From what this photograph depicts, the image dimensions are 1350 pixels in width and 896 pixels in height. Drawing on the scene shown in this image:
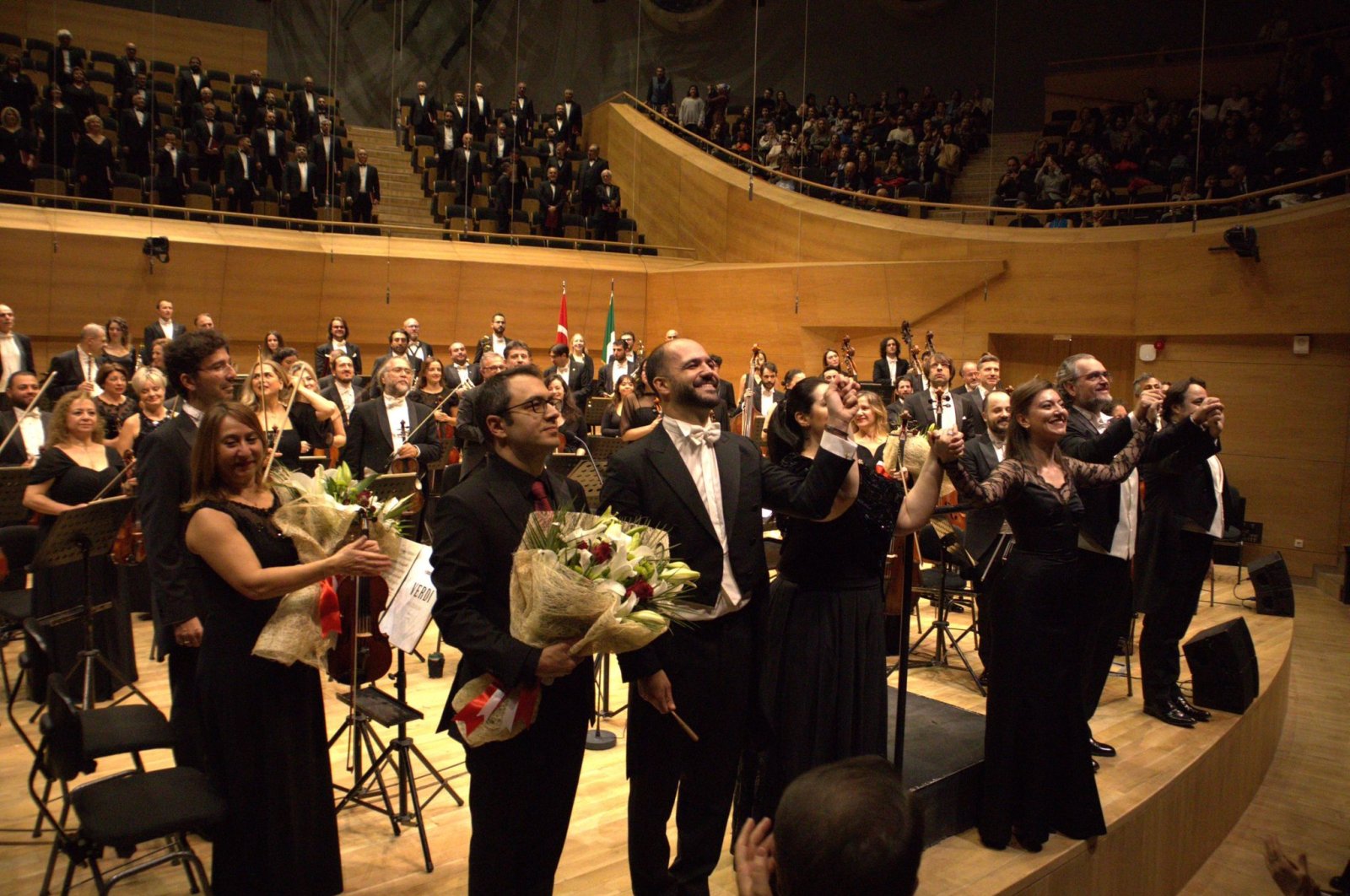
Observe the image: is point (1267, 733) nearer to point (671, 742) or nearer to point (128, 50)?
point (671, 742)

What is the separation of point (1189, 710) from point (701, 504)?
3295 mm

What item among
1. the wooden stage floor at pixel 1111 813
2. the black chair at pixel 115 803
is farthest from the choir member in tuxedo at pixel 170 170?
the black chair at pixel 115 803

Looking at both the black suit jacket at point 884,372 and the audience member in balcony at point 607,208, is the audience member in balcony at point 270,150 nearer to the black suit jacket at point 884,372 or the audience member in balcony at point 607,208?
the audience member in balcony at point 607,208

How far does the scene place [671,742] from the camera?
2.61 m

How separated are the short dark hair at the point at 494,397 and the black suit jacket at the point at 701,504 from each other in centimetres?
39

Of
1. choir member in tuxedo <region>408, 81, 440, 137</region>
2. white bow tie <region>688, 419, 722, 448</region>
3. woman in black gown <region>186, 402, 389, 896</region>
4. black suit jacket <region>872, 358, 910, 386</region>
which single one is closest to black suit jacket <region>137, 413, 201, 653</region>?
woman in black gown <region>186, 402, 389, 896</region>

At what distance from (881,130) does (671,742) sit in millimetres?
13997

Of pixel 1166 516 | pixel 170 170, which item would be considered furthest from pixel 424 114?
pixel 1166 516

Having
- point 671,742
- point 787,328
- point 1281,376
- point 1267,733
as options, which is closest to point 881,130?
point 787,328

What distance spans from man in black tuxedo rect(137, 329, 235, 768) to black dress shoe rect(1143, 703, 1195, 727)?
404cm

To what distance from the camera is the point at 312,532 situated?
9.05ft

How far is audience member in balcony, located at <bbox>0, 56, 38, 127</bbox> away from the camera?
38.9ft

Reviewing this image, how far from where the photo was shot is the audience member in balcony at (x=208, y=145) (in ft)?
41.7

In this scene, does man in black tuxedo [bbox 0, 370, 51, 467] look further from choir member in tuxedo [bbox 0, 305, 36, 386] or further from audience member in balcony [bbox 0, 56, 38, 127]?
audience member in balcony [bbox 0, 56, 38, 127]
